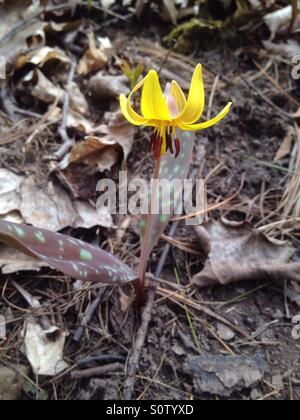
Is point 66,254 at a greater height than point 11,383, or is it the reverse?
point 66,254

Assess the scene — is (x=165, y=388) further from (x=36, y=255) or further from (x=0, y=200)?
(x=0, y=200)

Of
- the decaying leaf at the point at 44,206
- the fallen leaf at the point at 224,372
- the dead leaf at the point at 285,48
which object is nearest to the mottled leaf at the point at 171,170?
the decaying leaf at the point at 44,206

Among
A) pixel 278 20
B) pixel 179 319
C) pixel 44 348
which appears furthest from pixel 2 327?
pixel 278 20

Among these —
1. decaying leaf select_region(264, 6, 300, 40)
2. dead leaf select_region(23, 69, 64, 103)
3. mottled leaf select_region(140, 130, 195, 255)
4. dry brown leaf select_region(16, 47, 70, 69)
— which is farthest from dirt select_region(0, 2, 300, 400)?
decaying leaf select_region(264, 6, 300, 40)

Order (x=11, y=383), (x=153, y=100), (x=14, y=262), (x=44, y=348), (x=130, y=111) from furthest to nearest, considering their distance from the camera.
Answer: (x=14, y=262) → (x=44, y=348) → (x=11, y=383) → (x=130, y=111) → (x=153, y=100)

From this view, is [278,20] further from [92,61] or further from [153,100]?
[153,100]

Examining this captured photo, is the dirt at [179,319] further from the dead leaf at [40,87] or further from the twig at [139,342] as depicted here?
the dead leaf at [40,87]
